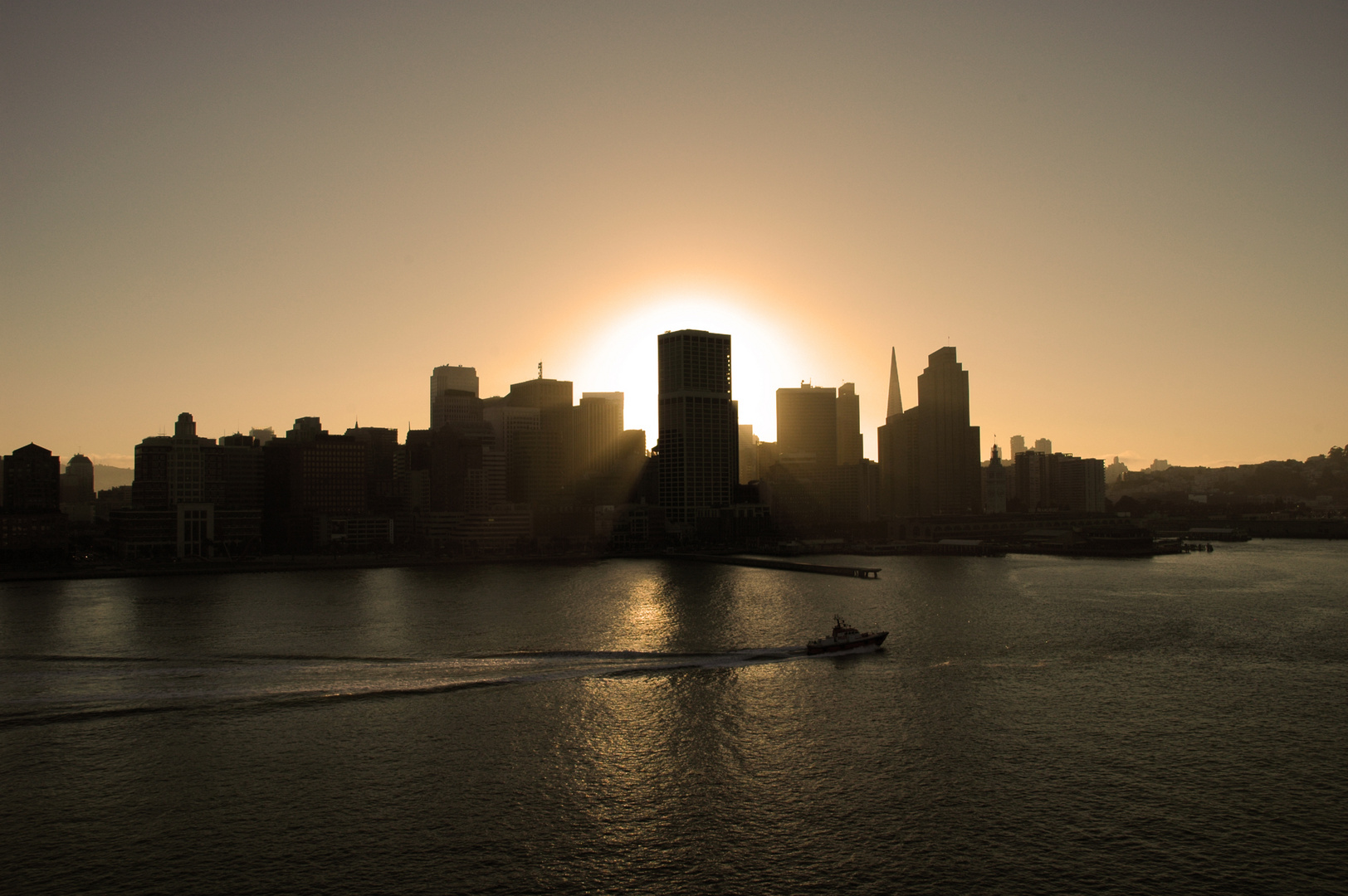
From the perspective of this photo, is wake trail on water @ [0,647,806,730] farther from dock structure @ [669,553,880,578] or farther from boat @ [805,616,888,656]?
dock structure @ [669,553,880,578]

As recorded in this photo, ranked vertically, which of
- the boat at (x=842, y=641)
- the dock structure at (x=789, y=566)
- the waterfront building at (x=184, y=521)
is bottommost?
the dock structure at (x=789, y=566)

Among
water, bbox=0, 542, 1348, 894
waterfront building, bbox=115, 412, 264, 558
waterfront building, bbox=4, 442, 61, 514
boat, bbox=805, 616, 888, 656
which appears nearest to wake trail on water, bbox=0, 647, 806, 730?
water, bbox=0, 542, 1348, 894

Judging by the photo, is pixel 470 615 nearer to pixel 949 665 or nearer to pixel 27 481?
pixel 949 665

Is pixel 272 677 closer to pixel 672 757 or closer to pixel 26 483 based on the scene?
pixel 672 757

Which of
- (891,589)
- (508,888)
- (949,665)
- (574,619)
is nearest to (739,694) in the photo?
(949,665)

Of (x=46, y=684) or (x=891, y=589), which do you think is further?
(x=891, y=589)

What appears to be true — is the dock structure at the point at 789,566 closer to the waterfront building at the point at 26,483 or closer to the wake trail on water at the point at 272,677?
the wake trail on water at the point at 272,677

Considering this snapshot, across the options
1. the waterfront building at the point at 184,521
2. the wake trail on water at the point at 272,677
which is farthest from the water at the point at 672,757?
the waterfront building at the point at 184,521
